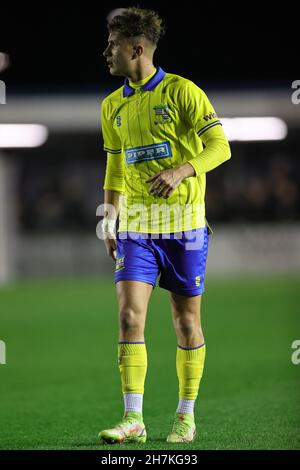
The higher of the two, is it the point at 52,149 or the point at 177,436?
the point at 52,149

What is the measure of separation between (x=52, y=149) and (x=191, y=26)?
5116 millimetres

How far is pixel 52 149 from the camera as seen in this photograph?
76.2 feet

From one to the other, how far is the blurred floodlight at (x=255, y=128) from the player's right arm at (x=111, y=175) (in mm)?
14844

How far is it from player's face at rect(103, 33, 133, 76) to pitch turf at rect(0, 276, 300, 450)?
2.16 m

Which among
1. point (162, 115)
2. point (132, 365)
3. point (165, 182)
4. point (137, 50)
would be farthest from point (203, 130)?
point (132, 365)

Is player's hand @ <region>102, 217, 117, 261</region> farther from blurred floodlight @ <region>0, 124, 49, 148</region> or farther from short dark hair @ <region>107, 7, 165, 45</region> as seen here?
blurred floodlight @ <region>0, 124, 49, 148</region>

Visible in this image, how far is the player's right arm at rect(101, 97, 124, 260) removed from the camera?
5539mm

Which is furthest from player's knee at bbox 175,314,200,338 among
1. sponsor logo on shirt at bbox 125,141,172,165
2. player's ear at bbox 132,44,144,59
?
player's ear at bbox 132,44,144,59

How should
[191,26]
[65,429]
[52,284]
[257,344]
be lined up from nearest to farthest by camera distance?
[65,429] < [257,344] < [52,284] < [191,26]

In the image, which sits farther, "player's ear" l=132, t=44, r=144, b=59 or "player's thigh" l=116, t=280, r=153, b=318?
"player's ear" l=132, t=44, r=144, b=59

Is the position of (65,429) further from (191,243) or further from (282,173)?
(282,173)

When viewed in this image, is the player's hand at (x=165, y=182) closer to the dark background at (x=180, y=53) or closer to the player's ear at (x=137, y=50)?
the player's ear at (x=137, y=50)

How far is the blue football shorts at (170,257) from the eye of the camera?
5.28 metres

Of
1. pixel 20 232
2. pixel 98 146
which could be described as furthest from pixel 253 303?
pixel 98 146
